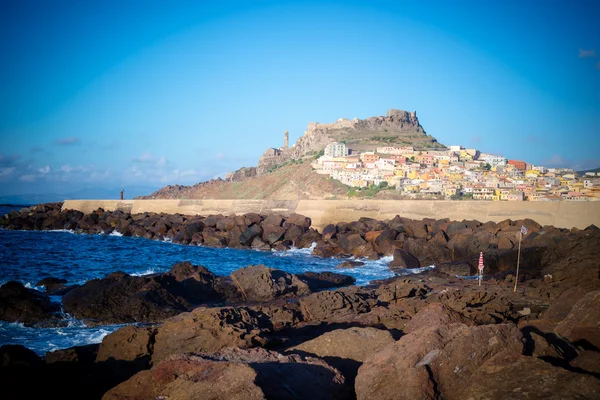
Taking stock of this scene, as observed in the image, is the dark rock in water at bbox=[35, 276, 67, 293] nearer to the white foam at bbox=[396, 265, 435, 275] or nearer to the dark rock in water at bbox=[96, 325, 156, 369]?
the dark rock in water at bbox=[96, 325, 156, 369]

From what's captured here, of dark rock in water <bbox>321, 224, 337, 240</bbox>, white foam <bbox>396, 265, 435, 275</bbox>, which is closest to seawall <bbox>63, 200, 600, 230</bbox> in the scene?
dark rock in water <bbox>321, 224, 337, 240</bbox>

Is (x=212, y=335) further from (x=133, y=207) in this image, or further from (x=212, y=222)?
(x=133, y=207)

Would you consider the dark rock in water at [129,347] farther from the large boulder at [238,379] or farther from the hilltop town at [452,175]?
the hilltop town at [452,175]

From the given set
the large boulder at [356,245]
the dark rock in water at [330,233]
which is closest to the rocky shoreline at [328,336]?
the large boulder at [356,245]

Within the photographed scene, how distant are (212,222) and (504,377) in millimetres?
27155

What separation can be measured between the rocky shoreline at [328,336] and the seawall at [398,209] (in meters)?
5.69

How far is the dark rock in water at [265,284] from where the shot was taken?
37.0 feet

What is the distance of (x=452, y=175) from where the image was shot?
86.3 m

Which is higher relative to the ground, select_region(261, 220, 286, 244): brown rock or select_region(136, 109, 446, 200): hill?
select_region(136, 109, 446, 200): hill

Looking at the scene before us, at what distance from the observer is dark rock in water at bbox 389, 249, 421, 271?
17.2 m

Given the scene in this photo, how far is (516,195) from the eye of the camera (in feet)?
196

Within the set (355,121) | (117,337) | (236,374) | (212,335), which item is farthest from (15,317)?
(355,121)

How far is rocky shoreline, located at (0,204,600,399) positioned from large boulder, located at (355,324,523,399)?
12 mm

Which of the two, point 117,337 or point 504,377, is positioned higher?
point 504,377
